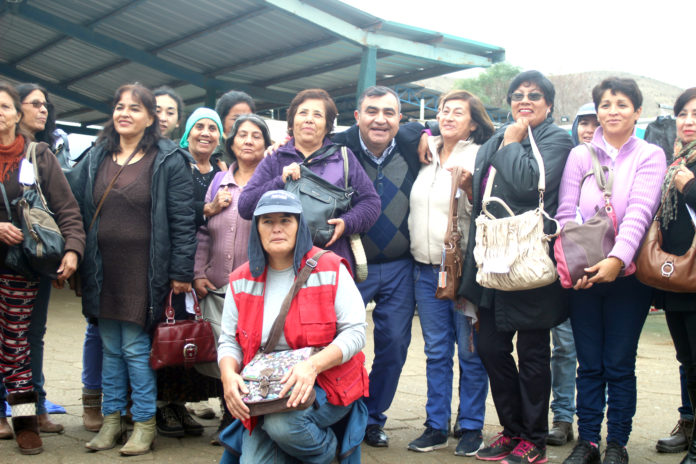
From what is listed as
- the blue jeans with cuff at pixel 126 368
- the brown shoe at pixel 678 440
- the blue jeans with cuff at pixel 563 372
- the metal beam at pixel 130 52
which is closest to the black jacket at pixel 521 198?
the blue jeans with cuff at pixel 563 372

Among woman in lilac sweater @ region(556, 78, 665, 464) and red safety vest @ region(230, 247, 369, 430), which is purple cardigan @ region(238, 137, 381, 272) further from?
woman in lilac sweater @ region(556, 78, 665, 464)

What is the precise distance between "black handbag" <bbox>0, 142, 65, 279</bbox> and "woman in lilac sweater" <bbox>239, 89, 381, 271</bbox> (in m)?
1.05

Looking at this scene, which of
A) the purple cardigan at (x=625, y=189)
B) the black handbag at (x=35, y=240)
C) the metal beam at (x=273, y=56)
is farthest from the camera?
the metal beam at (x=273, y=56)

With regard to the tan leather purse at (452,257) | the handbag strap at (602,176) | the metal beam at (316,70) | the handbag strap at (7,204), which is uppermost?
the metal beam at (316,70)

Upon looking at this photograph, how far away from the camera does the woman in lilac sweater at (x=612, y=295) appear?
337 cm

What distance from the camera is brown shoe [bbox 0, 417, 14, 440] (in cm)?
375

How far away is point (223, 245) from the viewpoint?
3.90m

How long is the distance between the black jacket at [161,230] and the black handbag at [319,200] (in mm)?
659

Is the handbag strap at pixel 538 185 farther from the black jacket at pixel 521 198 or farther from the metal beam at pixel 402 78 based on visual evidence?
the metal beam at pixel 402 78

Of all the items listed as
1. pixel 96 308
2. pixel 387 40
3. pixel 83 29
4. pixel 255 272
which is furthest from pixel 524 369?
pixel 83 29

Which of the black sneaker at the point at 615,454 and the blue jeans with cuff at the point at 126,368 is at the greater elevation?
the blue jeans with cuff at the point at 126,368

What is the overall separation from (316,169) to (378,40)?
6242 millimetres

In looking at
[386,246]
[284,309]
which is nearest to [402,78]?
[386,246]

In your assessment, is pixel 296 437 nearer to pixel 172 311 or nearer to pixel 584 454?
pixel 172 311
